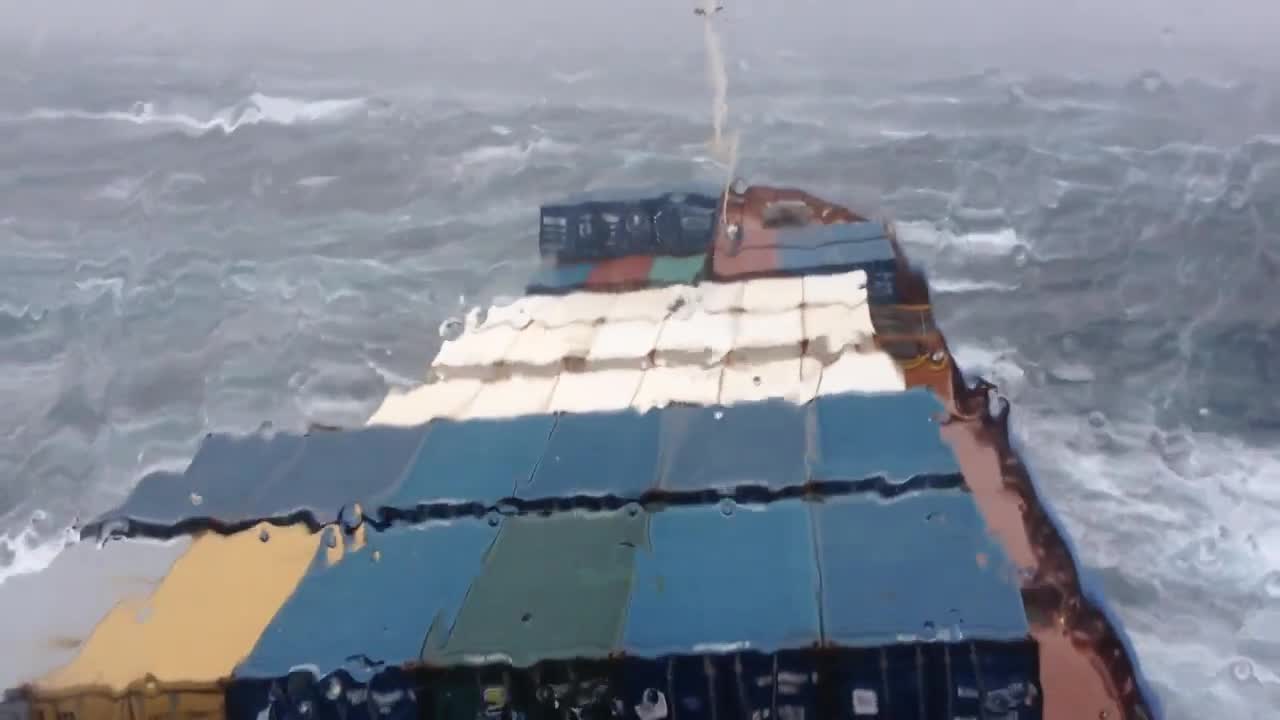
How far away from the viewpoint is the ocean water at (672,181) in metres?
26.9

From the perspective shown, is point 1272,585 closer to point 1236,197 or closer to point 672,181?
point 672,181

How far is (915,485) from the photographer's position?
44.0 feet

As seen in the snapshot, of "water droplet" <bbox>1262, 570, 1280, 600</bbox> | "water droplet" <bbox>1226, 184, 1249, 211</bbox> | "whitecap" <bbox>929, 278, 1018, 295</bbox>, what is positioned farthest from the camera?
"water droplet" <bbox>1226, 184, 1249, 211</bbox>

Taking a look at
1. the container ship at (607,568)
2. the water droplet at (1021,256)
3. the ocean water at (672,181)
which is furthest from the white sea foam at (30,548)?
the water droplet at (1021,256)

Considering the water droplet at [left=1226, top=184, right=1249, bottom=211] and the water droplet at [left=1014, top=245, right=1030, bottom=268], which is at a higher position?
the water droplet at [left=1226, top=184, right=1249, bottom=211]

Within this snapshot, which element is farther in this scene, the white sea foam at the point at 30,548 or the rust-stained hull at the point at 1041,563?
the white sea foam at the point at 30,548

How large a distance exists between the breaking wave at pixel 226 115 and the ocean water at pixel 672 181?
56 centimetres

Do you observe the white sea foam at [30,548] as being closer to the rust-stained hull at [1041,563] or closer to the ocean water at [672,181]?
the ocean water at [672,181]

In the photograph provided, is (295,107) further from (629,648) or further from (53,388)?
(629,648)

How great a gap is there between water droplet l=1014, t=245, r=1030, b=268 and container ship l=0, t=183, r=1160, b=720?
31440 millimetres

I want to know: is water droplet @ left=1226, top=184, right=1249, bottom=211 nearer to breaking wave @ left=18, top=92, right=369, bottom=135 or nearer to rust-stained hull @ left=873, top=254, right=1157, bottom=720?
rust-stained hull @ left=873, top=254, right=1157, bottom=720

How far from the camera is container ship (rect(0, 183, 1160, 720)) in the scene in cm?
1052

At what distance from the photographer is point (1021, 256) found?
5019 cm

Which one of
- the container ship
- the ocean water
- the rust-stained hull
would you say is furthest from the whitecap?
the container ship
